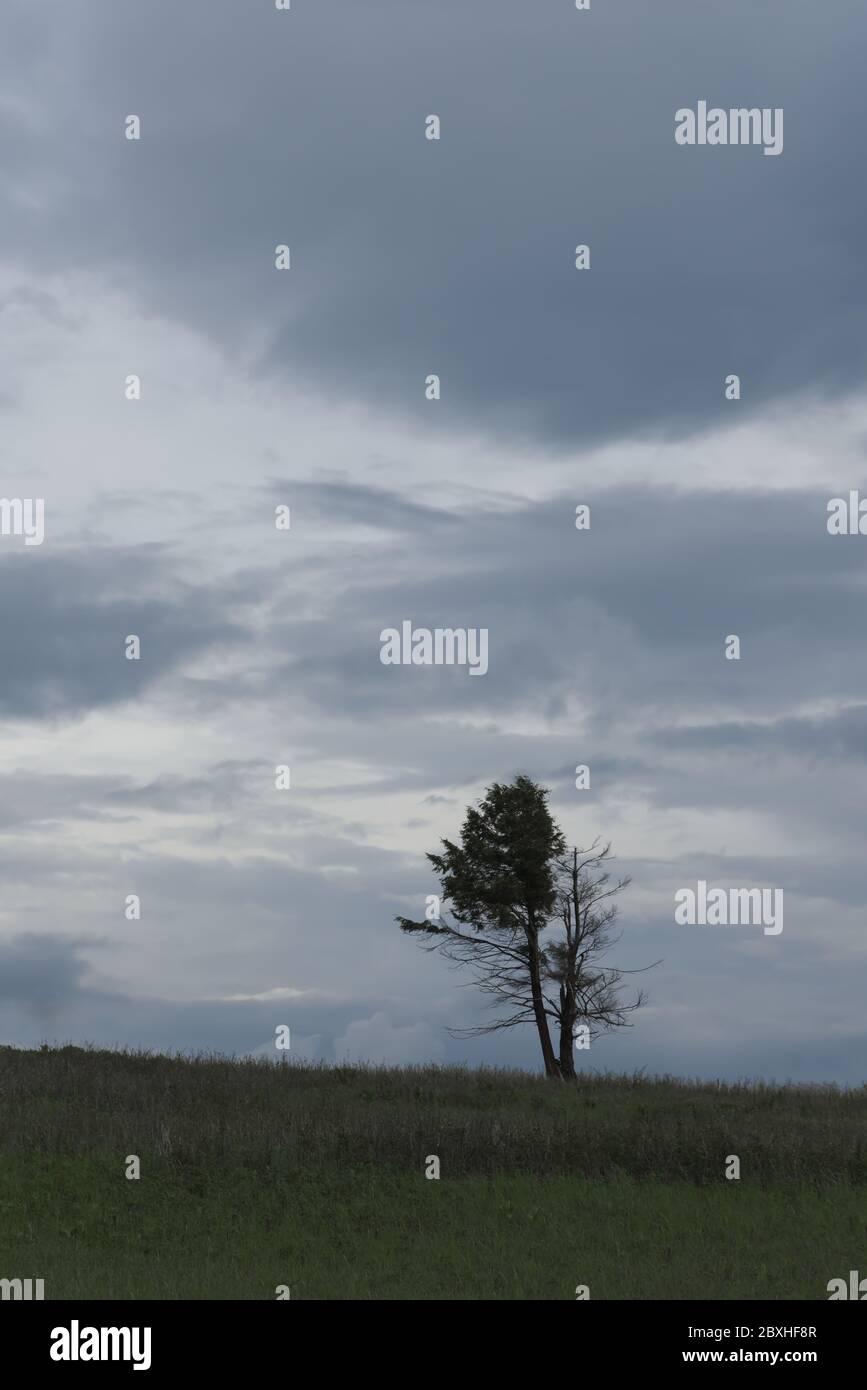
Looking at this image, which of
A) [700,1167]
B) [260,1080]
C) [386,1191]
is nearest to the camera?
[386,1191]

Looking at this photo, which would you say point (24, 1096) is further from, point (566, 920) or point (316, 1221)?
point (566, 920)

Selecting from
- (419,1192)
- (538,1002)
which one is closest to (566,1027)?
(538,1002)

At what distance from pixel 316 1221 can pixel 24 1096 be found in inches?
486

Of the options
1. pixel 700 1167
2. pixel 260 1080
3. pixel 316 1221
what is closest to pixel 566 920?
pixel 260 1080

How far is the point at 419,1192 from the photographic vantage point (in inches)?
887

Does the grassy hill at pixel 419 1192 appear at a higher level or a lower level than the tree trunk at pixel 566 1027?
lower

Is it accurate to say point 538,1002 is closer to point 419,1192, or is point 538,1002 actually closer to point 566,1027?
point 566,1027

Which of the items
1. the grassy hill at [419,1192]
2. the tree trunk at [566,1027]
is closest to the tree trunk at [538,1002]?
the tree trunk at [566,1027]

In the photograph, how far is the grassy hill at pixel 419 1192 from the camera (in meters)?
17.8

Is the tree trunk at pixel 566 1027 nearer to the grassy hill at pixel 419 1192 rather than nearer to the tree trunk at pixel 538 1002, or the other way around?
→ the tree trunk at pixel 538 1002

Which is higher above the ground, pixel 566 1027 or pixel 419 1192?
pixel 566 1027
